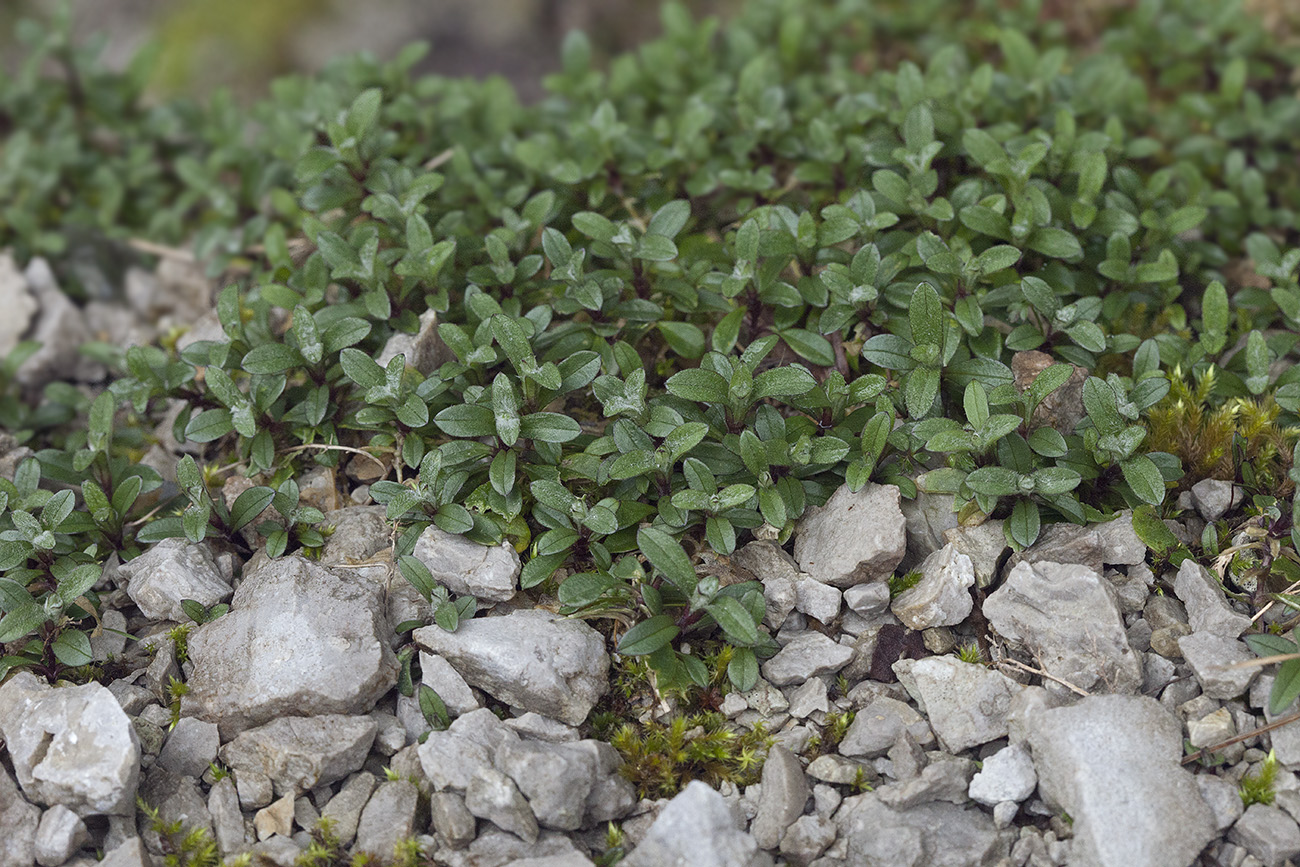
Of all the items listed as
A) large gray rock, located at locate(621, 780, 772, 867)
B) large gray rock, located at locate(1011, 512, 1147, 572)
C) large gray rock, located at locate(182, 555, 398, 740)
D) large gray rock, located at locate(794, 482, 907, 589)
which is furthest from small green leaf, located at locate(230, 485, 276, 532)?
large gray rock, located at locate(1011, 512, 1147, 572)

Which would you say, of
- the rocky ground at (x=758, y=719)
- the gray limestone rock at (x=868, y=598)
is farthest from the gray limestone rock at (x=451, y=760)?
the gray limestone rock at (x=868, y=598)

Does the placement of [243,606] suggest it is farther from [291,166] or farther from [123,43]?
[123,43]

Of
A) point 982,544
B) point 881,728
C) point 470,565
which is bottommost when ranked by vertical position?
point 881,728

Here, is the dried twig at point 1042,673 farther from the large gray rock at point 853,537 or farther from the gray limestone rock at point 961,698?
the large gray rock at point 853,537

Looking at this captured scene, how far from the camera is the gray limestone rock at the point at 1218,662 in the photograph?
126 inches

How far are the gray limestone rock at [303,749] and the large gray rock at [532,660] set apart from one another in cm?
35

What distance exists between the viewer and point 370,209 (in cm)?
436

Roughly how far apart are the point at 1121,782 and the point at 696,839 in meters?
1.28

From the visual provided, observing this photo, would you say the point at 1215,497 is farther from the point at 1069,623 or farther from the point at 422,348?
the point at 422,348

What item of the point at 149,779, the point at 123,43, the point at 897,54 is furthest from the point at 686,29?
the point at 123,43

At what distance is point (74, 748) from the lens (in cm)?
315

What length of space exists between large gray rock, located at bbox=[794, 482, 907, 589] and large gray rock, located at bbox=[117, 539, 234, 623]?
213cm

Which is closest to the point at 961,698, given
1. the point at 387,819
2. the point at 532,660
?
the point at 532,660

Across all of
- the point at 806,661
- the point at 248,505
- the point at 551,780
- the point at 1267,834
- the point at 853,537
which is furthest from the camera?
the point at 248,505
